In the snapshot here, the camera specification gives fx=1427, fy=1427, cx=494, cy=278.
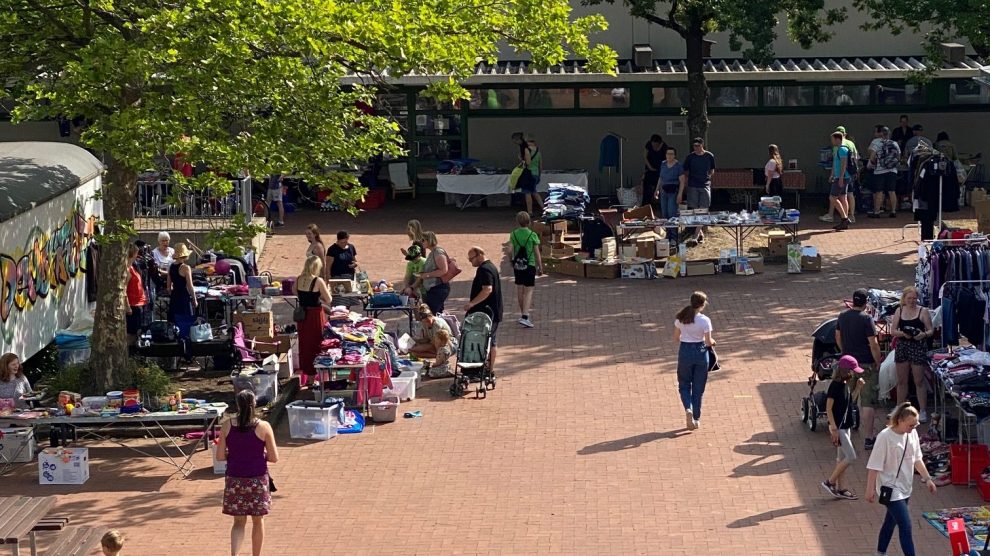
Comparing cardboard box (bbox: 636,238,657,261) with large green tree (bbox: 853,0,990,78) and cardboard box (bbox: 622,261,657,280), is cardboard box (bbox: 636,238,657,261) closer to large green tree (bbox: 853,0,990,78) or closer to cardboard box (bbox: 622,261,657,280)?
cardboard box (bbox: 622,261,657,280)

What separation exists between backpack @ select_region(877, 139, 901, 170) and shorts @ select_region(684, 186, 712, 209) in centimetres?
390

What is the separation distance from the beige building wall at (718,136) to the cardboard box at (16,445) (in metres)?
17.0

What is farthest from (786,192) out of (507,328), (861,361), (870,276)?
(861,361)

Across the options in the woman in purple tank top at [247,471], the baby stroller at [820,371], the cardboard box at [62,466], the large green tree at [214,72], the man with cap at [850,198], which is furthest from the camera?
the man with cap at [850,198]

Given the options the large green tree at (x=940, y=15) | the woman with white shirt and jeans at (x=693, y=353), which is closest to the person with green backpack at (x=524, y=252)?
the woman with white shirt and jeans at (x=693, y=353)

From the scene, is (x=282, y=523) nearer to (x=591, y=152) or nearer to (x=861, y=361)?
(x=861, y=361)

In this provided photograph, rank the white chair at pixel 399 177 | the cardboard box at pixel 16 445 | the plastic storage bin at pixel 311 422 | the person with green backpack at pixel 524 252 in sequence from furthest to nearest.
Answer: the white chair at pixel 399 177
the person with green backpack at pixel 524 252
the plastic storage bin at pixel 311 422
the cardboard box at pixel 16 445

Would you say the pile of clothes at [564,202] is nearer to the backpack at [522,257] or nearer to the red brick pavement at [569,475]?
the red brick pavement at [569,475]

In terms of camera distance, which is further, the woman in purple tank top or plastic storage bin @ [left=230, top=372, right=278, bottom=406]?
plastic storage bin @ [left=230, top=372, right=278, bottom=406]

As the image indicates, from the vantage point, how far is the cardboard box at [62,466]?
1363 cm

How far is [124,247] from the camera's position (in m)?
15.8

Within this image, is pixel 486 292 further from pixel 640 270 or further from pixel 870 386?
pixel 640 270

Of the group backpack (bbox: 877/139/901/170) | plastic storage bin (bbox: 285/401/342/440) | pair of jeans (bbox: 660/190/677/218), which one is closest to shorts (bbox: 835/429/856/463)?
plastic storage bin (bbox: 285/401/342/440)

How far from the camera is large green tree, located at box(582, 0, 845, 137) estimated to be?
2467cm
